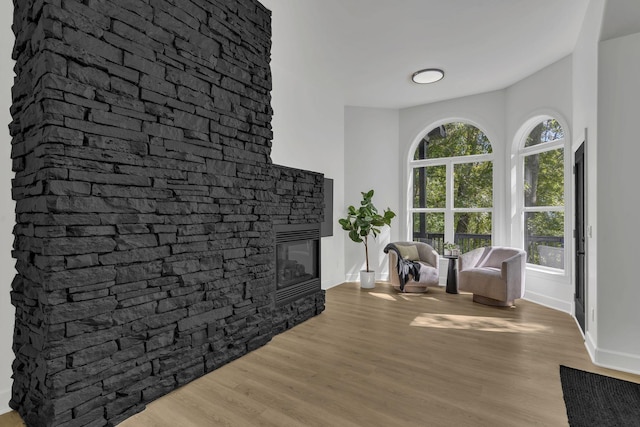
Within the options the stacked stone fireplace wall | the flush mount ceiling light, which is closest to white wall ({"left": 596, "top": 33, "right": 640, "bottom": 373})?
the flush mount ceiling light

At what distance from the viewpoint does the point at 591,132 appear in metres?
2.98

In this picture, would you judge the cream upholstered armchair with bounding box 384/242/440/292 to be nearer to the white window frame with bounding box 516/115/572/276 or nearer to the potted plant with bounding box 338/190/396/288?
the potted plant with bounding box 338/190/396/288

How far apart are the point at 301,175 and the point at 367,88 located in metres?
2.14

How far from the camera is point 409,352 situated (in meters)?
2.92

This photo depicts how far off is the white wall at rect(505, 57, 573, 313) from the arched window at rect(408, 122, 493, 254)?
0.41 m

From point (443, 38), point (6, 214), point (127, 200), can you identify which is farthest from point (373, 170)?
point (6, 214)

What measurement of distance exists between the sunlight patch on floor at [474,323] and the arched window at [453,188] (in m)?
2.02

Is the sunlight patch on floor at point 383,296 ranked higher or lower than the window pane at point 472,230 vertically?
lower

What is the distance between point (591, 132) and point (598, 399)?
84.4 inches

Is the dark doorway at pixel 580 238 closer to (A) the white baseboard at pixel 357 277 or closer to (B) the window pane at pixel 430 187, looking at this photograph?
(B) the window pane at pixel 430 187

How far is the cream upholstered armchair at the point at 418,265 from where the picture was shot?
5035 millimetres

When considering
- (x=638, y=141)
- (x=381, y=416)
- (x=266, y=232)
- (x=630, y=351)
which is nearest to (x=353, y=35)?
(x=266, y=232)

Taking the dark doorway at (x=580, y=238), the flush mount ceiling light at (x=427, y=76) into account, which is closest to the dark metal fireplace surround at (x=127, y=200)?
the flush mount ceiling light at (x=427, y=76)

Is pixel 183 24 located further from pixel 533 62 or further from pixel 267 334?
pixel 533 62
